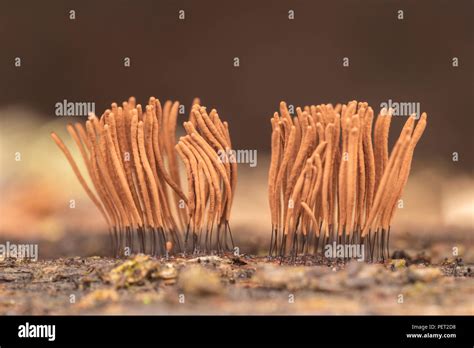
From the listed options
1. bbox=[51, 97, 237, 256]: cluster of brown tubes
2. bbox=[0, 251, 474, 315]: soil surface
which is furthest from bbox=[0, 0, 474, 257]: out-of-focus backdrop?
bbox=[0, 251, 474, 315]: soil surface

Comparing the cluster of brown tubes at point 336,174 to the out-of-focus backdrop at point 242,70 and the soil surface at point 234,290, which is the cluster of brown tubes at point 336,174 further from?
the out-of-focus backdrop at point 242,70

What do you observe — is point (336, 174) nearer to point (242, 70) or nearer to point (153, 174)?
point (153, 174)

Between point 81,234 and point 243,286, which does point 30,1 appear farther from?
point 243,286

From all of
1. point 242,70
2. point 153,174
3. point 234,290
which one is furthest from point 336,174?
point 242,70

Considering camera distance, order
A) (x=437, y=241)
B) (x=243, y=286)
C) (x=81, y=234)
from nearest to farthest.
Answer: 1. (x=243, y=286)
2. (x=437, y=241)
3. (x=81, y=234)

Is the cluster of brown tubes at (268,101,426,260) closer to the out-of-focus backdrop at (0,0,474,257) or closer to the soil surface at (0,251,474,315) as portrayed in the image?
the soil surface at (0,251,474,315)

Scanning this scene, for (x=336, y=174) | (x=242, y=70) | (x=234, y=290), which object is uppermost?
(x=242, y=70)
